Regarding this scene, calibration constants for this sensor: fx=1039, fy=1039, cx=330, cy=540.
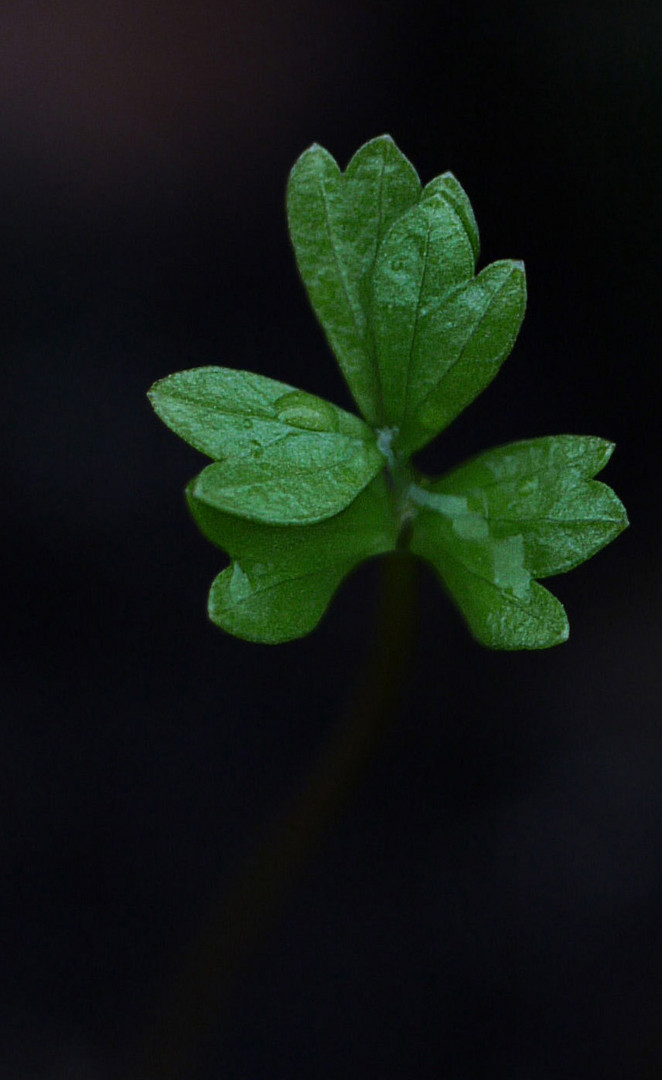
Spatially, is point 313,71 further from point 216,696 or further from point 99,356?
point 216,696

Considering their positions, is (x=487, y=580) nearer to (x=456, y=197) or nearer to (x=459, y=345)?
(x=459, y=345)

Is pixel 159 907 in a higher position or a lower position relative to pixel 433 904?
higher

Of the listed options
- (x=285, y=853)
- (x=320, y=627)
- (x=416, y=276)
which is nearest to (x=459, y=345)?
(x=416, y=276)

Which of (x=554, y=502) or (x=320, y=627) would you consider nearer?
(x=554, y=502)

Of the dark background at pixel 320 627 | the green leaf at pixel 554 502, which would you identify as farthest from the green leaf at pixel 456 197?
the dark background at pixel 320 627

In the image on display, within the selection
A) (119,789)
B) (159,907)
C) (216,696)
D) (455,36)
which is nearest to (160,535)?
(216,696)
